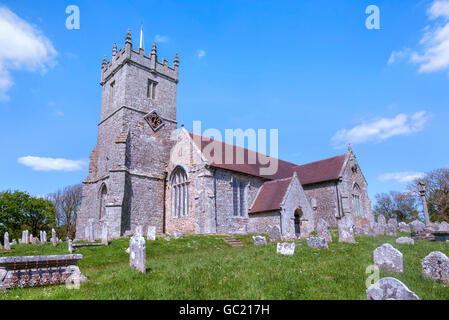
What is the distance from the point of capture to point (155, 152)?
2491cm

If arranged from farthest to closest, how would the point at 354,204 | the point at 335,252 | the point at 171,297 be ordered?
1. the point at 354,204
2. the point at 335,252
3. the point at 171,297

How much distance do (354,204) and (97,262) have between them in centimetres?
2263

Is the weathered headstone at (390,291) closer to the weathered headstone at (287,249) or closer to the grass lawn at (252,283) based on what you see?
the grass lawn at (252,283)

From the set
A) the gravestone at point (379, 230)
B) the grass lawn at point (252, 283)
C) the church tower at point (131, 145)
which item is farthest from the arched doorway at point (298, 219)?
the grass lawn at point (252, 283)

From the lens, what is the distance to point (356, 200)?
27172mm

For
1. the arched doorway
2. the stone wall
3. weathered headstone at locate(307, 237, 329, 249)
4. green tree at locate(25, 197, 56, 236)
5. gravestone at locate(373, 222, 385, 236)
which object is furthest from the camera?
green tree at locate(25, 197, 56, 236)

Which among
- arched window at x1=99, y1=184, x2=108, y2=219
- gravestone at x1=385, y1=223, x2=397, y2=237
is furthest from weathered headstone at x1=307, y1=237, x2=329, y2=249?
arched window at x1=99, y1=184, x2=108, y2=219

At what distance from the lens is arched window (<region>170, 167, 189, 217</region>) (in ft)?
74.3

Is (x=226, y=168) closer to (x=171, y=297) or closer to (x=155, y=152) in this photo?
(x=155, y=152)

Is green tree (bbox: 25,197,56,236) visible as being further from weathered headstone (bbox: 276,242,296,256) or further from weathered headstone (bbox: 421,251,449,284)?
weathered headstone (bbox: 421,251,449,284)

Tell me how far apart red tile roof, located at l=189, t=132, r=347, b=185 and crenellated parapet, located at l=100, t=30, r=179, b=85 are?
7.34 m

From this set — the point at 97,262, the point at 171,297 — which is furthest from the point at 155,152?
the point at 171,297

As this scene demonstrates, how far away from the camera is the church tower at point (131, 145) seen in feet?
72.7

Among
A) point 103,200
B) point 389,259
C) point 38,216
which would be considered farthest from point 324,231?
point 38,216
